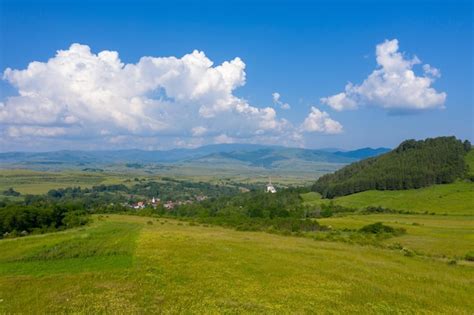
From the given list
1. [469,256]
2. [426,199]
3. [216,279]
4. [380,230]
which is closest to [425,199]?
[426,199]

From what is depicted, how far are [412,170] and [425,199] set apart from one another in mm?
35079

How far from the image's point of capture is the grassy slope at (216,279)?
80.1 ft

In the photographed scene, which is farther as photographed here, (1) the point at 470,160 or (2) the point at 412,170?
(1) the point at 470,160

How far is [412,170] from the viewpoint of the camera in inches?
6467

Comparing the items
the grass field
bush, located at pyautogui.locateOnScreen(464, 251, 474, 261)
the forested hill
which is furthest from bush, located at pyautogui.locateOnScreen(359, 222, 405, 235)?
the forested hill

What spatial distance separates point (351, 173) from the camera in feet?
649

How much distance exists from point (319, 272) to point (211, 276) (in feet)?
36.0

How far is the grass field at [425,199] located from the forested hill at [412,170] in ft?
19.3

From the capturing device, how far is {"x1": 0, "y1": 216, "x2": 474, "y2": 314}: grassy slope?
2442cm

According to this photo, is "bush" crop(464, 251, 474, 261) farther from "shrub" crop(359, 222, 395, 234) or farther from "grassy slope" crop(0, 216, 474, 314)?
"shrub" crop(359, 222, 395, 234)

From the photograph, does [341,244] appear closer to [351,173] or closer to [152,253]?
[152,253]

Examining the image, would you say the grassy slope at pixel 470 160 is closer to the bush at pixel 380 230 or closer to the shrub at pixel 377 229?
the bush at pixel 380 230

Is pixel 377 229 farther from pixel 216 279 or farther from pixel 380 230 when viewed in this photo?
pixel 216 279

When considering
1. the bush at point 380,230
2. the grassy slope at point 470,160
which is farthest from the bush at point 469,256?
the grassy slope at point 470,160
